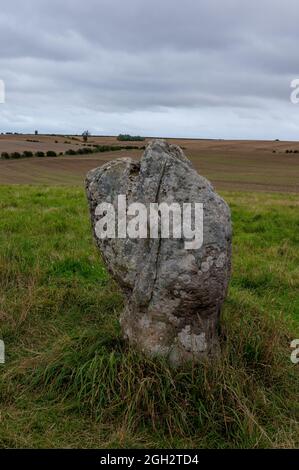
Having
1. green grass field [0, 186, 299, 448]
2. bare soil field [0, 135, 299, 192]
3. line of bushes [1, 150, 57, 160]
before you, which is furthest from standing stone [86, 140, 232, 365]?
line of bushes [1, 150, 57, 160]

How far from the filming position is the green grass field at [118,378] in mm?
4582

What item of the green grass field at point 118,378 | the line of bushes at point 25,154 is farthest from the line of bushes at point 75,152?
the green grass field at point 118,378

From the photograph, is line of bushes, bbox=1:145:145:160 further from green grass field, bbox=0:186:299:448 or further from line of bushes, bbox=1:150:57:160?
green grass field, bbox=0:186:299:448

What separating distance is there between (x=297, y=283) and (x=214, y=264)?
382 centimetres

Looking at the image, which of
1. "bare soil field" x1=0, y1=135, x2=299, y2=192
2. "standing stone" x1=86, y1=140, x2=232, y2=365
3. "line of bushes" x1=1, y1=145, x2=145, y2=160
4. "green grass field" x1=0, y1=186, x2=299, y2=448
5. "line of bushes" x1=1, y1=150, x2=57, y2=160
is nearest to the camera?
"green grass field" x1=0, y1=186, x2=299, y2=448

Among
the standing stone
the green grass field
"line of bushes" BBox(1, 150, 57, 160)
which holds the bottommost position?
the green grass field

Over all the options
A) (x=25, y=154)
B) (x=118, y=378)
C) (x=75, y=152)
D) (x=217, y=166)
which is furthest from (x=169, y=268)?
(x=75, y=152)

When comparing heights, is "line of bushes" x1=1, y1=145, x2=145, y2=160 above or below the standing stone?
above

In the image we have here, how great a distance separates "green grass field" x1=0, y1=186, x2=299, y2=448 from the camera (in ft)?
15.0

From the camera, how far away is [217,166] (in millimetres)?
45438

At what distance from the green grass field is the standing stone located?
9.9 inches

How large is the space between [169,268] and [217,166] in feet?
135

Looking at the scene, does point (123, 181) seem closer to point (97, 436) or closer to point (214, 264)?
point (214, 264)

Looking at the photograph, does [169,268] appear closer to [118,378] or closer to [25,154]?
[118,378]
